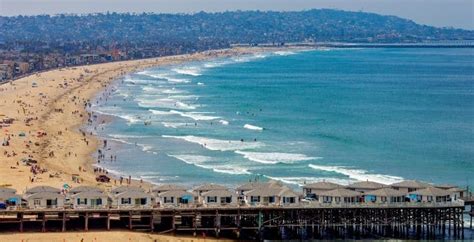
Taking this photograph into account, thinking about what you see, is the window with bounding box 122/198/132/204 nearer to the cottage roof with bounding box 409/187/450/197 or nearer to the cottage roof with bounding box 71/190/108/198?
the cottage roof with bounding box 71/190/108/198

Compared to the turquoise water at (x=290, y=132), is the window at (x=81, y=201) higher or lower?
lower

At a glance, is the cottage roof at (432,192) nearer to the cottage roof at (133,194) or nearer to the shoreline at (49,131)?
the cottage roof at (133,194)

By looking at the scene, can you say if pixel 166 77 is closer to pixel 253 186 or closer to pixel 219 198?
pixel 253 186

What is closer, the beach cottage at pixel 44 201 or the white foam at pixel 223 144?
the beach cottage at pixel 44 201

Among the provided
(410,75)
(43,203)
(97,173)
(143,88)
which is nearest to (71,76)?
(143,88)

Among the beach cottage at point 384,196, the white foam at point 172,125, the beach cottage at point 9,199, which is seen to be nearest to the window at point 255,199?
the beach cottage at point 384,196

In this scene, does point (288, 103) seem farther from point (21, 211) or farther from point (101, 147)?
point (21, 211)
